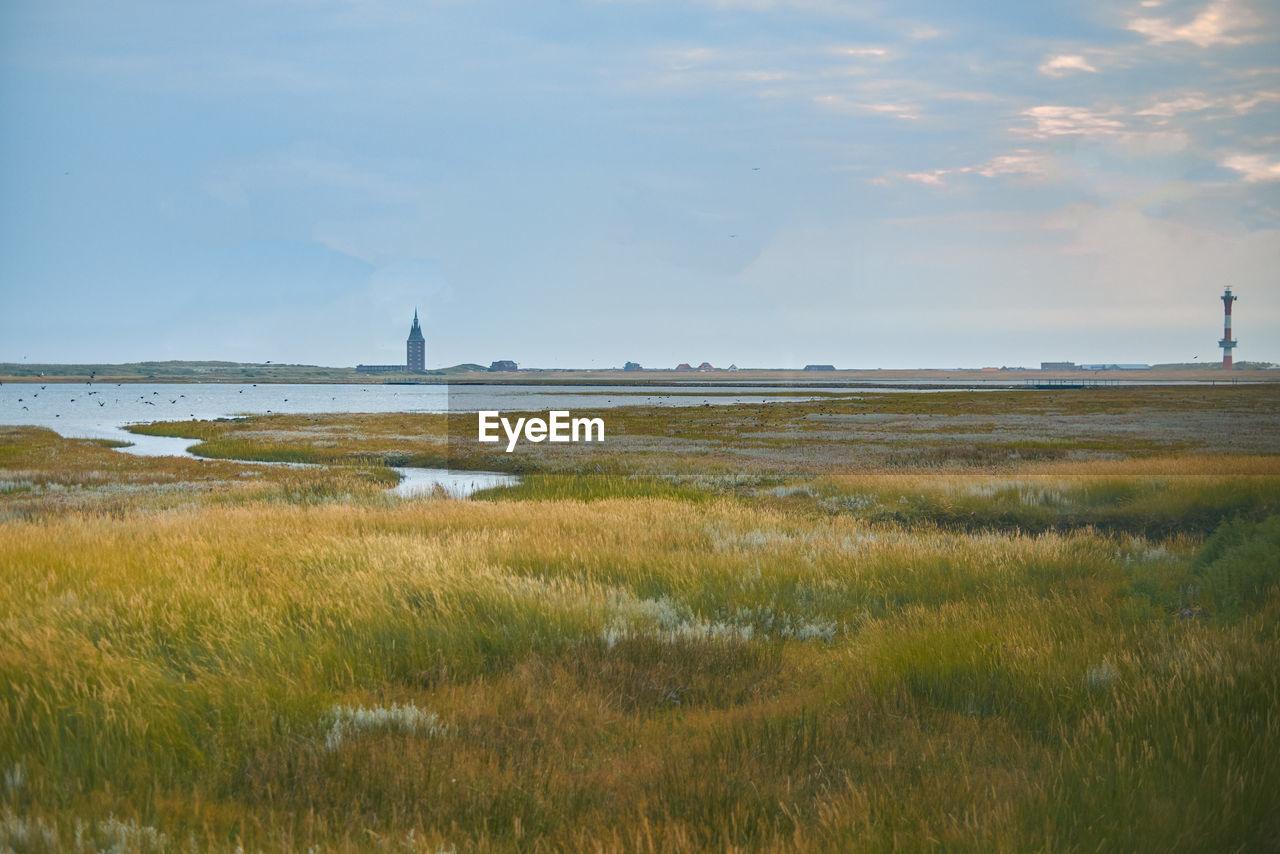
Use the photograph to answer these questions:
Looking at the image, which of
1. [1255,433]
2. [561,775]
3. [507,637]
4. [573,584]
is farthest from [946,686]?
[1255,433]

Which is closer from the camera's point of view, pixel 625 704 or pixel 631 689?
pixel 625 704

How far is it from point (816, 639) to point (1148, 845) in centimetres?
442

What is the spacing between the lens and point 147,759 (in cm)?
495

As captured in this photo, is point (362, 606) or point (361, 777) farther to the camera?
point (362, 606)

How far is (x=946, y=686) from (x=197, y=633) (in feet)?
20.5

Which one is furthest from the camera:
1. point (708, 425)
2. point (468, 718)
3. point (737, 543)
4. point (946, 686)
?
point (708, 425)

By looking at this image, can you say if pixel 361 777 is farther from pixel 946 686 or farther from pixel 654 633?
pixel 946 686

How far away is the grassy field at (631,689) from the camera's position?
4227 mm

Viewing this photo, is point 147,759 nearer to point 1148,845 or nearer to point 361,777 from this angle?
point 361,777

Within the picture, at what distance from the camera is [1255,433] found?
43.4 m

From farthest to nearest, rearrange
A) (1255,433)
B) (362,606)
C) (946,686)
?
(1255,433) → (362,606) → (946,686)

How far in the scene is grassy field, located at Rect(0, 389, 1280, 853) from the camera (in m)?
4.23

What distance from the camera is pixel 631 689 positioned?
21.4ft

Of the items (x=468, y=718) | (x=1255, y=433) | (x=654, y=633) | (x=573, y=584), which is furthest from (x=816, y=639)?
(x=1255, y=433)
